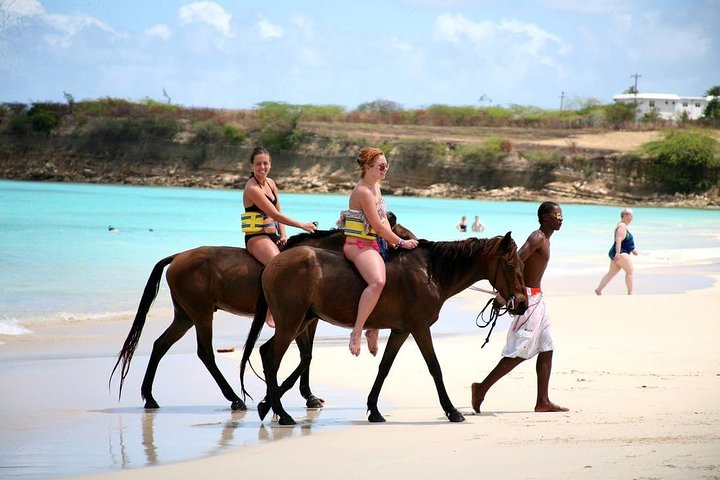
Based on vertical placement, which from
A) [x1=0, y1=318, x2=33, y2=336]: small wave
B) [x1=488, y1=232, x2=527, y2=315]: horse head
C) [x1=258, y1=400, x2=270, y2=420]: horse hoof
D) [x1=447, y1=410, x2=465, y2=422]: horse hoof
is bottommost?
[x1=0, y1=318, x2=33, y2=336]: small wave

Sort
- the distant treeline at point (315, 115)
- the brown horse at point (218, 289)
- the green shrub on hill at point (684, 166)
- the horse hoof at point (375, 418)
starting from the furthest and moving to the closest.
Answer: the distant treeline at point (315, 115) < the green shrub on hill at point (684, 166) < the brown horse at point (218, 289) < the horse hoof at point (375, 418)

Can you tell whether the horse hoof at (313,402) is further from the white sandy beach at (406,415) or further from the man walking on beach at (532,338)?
the man walking on beach at (532,338)

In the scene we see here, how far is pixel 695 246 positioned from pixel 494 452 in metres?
29.4

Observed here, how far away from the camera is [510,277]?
332 inches

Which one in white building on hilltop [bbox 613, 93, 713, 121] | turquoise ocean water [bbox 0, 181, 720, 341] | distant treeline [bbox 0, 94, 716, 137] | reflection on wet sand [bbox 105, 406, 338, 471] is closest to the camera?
reflection on wet sand [bbox 105, 406, 338, 471]

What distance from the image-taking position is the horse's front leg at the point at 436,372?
321 inches

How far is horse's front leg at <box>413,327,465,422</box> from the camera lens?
26.7 ft

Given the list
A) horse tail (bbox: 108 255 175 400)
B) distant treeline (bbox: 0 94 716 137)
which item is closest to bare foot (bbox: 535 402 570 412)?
horse tail (bbox: 108 255 175 400)

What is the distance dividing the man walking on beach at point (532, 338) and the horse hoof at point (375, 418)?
790 millimetres

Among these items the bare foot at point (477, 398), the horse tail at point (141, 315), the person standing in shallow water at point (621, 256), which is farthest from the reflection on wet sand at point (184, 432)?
the person standing in shallow water at point (621, 256)

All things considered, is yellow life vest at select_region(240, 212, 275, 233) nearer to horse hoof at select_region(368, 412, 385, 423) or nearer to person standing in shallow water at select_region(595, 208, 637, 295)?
horse hoof at select_region(368, 412, 385, 423)

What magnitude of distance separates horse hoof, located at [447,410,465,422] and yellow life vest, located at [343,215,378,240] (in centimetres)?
149

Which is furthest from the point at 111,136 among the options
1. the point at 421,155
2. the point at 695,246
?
the point at 695,246

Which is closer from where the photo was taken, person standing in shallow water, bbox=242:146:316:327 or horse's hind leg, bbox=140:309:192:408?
horse's hind leg, bbox=140:309:192:408
